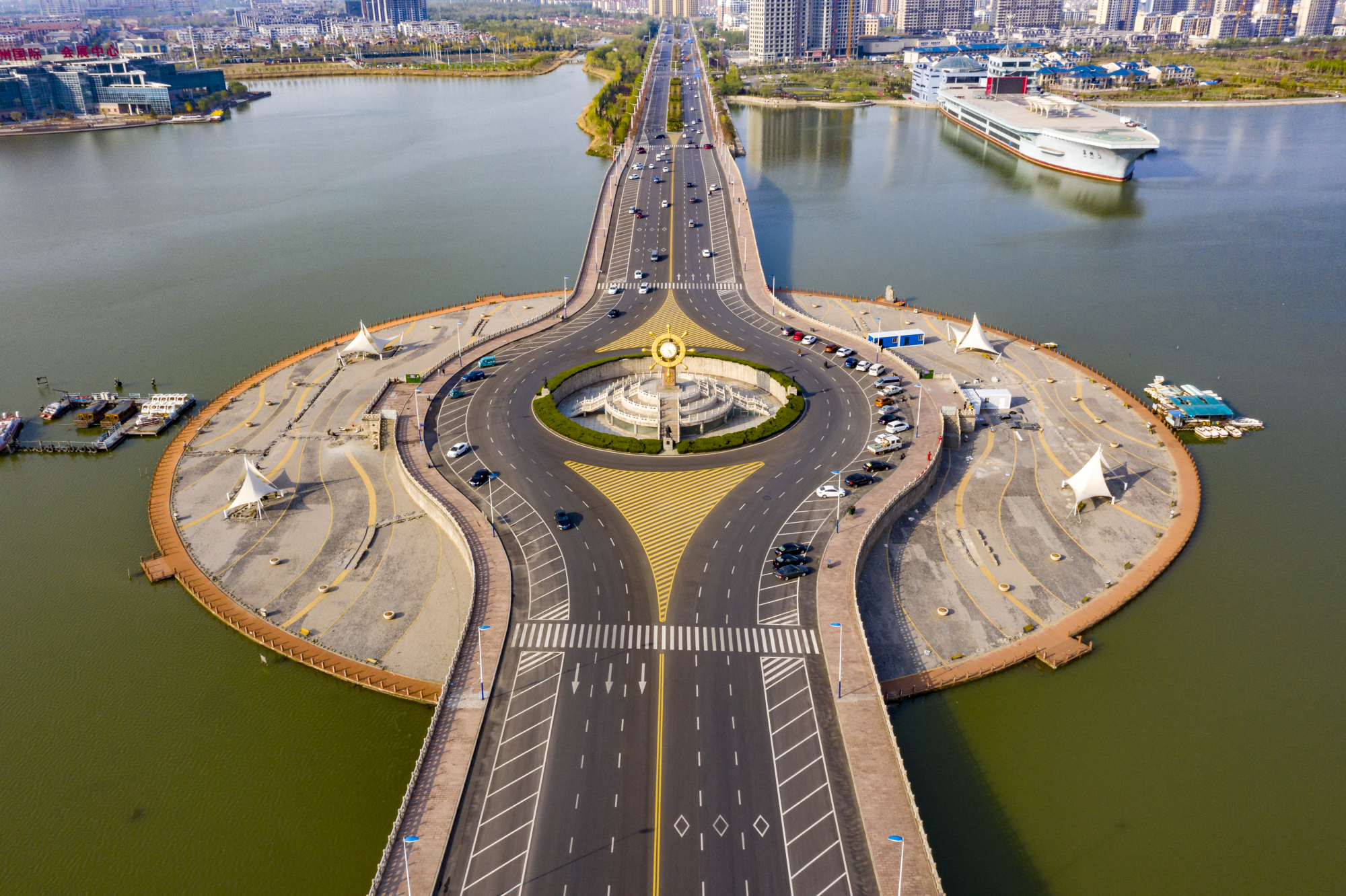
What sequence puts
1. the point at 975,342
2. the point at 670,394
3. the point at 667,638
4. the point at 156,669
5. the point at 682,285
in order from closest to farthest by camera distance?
the point at 667,638 < the point at 156,669 < the point at 670,394 < the point at 975,342 < the point at 682,285

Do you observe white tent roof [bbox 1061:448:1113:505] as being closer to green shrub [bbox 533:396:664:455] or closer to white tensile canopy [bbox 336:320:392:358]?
green shrub [bbox 533:396:664:455]

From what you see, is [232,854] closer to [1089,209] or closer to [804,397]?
[804,397]

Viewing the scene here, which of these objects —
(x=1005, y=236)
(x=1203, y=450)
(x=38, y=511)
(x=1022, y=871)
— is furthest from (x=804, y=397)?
(x=1005, y=236)

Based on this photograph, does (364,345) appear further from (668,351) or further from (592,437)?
(668,351)

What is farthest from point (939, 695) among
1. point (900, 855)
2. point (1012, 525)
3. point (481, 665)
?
point (481, 665)

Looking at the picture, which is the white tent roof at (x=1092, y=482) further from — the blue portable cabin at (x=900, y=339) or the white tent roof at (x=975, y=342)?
the blue portable cabin at (x=900, y=339)

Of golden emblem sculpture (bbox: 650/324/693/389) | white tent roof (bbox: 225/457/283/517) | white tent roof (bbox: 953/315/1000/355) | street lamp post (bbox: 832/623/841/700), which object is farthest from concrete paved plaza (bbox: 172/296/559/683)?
white tent roof (bbox: 953/315/1000/355)
